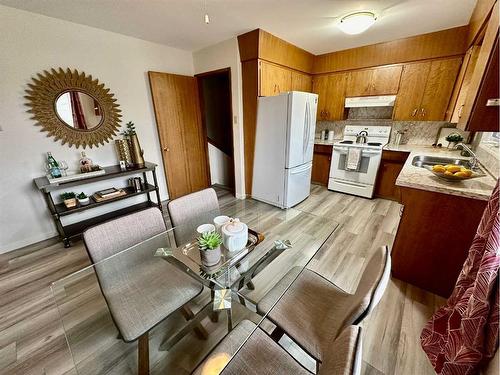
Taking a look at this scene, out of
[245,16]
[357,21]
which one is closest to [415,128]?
[357,21]

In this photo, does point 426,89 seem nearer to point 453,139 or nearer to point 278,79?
point 453,139

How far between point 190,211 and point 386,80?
3656 millimetres

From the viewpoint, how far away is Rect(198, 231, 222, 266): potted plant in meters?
1.16

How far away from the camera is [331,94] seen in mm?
3799

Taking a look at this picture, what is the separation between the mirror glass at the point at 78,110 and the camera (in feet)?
7.74

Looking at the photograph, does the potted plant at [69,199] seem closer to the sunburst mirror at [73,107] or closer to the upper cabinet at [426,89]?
the sunburst mirror at [73,107]

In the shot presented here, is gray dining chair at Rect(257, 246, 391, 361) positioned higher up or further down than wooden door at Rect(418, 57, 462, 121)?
further down

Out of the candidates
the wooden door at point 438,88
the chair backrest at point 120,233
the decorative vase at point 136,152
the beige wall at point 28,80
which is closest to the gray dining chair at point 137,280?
the chair backrest at point 120,233

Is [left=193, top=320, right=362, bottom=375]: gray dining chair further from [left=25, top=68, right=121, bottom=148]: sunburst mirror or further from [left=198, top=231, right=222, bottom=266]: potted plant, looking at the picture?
[left=25, top=68, right=121, bottom=148]: sunburst mirror

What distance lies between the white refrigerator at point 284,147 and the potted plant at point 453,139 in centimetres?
192

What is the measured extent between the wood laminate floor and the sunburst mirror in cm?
138

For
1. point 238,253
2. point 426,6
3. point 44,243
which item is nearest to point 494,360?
point 238,253

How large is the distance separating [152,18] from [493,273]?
130 inches

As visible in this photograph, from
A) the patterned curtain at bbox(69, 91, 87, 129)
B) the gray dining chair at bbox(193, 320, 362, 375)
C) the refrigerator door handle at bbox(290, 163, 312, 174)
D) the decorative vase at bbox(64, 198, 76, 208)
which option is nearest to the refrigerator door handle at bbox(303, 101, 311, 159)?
the refrigerator door handle at bbox(290, 163, 312, 174)
